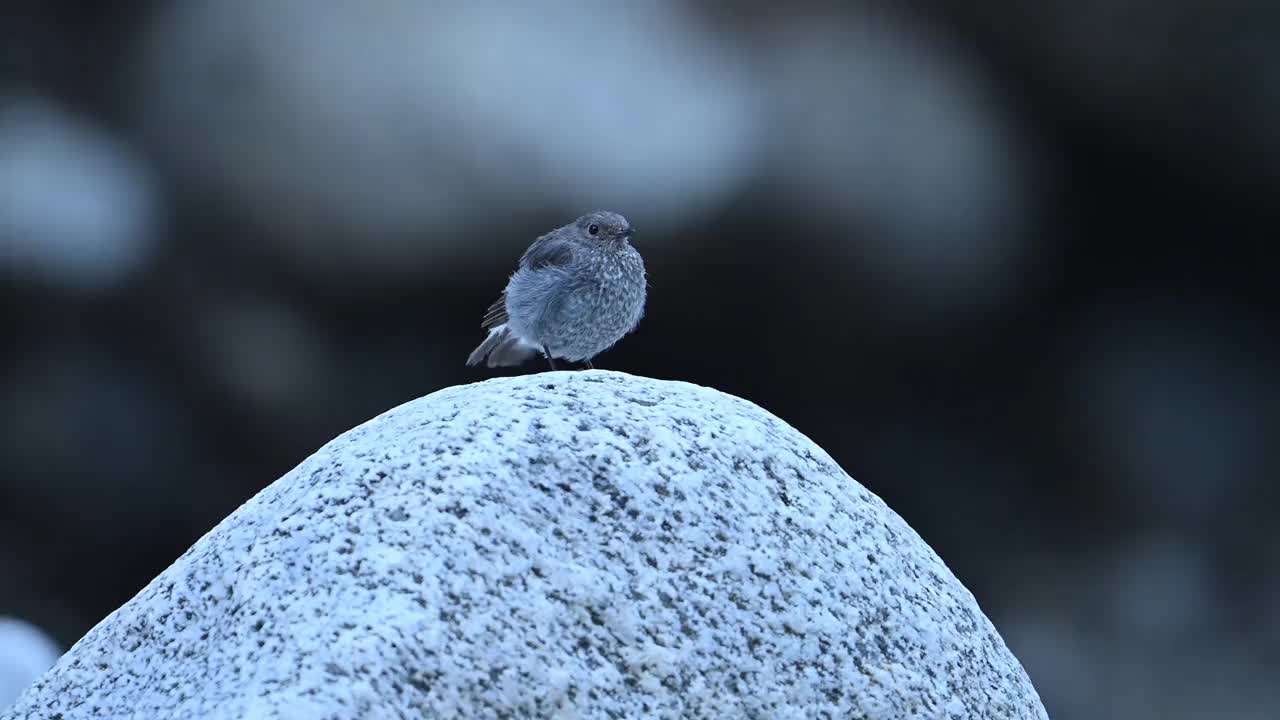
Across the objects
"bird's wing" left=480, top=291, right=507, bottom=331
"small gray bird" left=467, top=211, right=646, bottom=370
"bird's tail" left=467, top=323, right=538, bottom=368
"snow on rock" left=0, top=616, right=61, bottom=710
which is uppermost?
"small gray bird" left=467, top=211, right=646, bottom=370

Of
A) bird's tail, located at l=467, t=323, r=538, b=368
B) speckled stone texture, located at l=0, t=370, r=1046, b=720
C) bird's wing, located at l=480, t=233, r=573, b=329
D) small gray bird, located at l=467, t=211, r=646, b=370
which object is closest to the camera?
speckled stone texture, located at l=0, t=370, r=1046, b=720

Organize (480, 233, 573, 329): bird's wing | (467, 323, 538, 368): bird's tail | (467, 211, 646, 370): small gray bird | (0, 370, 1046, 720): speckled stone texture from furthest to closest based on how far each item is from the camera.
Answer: (467, 323, 538, 368): bird's tail < (480, 233, 573, 329): bird's wing < (467, 211, 646, 370): small gray bird < (0, 370, 1046, 720): speckled stone texture

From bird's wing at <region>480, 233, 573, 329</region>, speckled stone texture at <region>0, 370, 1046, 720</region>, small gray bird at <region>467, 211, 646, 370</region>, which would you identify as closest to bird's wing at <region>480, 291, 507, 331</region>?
bird's wing at <region>480, 233, 573, 329</region>

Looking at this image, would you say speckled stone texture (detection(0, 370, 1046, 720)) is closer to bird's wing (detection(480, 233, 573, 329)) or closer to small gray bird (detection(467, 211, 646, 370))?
small gray bird (detection(467, 211, 646, 370))

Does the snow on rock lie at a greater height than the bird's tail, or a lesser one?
lesser

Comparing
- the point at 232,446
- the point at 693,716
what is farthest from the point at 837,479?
the point at 232,446

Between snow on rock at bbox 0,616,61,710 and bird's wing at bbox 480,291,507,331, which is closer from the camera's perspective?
bird's wing at bbox 480,291,507,331

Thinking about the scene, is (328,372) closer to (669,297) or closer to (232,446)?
(232,446)

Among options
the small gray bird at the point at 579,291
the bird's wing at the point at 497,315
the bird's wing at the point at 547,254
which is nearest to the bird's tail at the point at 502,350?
the bird's wing at the point at 497,315
